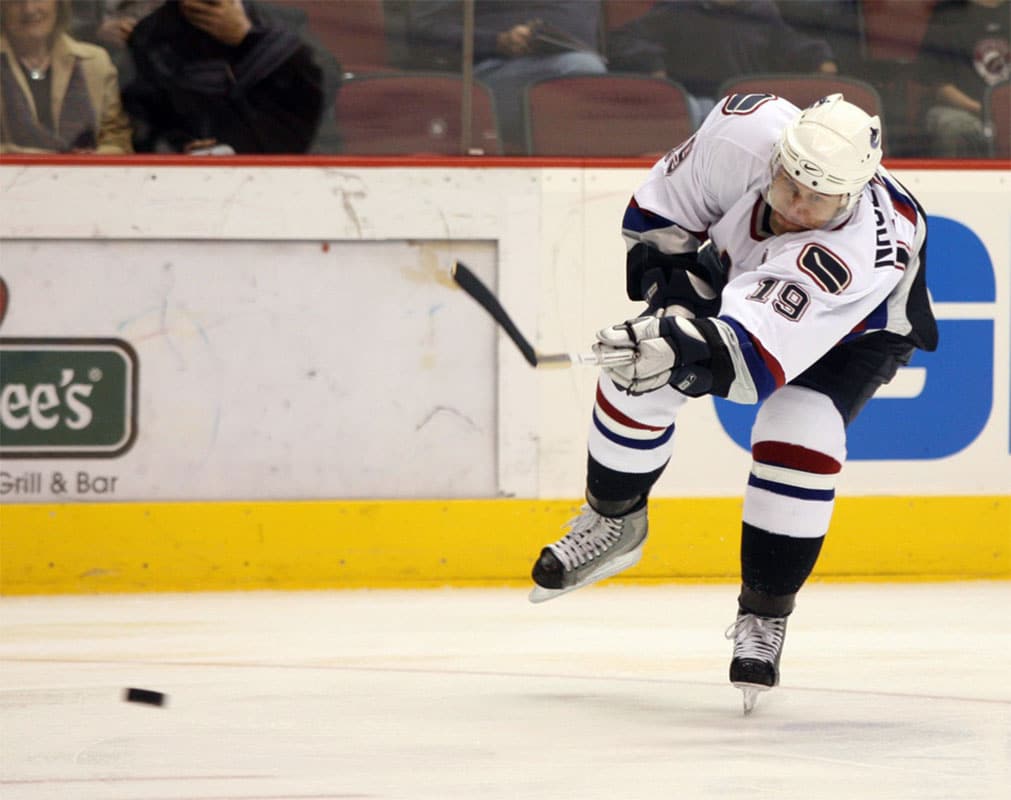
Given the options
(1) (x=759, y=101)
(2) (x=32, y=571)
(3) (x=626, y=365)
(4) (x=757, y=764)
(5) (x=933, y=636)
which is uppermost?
(1) (x=759, y=101)

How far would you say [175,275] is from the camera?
429cm

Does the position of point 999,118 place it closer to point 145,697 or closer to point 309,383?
point 309,383

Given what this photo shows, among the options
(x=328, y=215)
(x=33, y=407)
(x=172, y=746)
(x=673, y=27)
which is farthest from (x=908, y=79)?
(x=172, y=746)

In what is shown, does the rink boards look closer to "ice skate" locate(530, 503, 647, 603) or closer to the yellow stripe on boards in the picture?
the yellow stripe on boards

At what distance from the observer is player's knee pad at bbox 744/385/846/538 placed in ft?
9.30

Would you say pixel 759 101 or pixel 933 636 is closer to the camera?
pixel 759 101

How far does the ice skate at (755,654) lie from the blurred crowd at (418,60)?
1848 mm

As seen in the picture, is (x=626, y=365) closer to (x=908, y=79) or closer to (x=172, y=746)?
(x=172, y=746)

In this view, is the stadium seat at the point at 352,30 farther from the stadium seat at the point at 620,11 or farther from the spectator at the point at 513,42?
the stadium seat at the point at 620,11

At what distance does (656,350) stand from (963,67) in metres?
A: 2.33

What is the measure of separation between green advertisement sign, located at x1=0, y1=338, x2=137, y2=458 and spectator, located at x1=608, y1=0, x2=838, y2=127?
5.05 ft

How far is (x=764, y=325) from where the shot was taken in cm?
269

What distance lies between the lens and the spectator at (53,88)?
14.1ft

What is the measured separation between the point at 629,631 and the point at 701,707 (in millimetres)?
810
